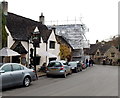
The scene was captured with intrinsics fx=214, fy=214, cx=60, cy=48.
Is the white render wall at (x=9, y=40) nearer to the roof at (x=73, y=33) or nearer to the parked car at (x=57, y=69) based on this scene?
the parked car at (x=57, y=69)

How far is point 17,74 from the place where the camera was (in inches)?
488

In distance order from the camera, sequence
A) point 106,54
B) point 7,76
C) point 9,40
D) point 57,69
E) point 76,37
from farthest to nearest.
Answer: point 106,54
point 76,37
point 9,40
point 57,69
point 7,76

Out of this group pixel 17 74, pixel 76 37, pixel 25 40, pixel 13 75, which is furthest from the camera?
pixel 76 37

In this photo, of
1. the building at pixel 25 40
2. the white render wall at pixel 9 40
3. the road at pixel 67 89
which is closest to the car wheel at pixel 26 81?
the road at pixel 67 89

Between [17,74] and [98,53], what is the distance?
65680 millimetres

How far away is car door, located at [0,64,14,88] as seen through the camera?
11.4m

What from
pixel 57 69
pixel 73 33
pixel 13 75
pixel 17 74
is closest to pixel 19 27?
pixel 57 69

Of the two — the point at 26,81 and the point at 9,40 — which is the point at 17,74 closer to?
the point at 26,81

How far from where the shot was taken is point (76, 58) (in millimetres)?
53406

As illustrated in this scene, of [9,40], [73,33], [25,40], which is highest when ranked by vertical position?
[73,33]

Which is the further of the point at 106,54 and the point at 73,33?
the point at 106,54

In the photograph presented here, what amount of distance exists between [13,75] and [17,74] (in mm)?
359

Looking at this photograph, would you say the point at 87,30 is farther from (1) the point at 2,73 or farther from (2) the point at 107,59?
(1) the point at 2,73

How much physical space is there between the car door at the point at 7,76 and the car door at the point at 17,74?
0.85ft
